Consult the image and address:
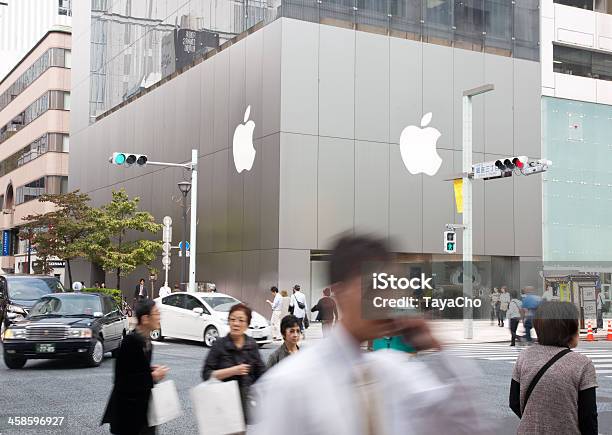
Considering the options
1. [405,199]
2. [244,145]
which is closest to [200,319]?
[244,145]

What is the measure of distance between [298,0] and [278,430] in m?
34.2

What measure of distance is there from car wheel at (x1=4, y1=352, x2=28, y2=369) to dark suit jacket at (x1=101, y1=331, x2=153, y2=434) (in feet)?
37.2

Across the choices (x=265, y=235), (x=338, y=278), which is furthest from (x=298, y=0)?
(x=338, y=278)

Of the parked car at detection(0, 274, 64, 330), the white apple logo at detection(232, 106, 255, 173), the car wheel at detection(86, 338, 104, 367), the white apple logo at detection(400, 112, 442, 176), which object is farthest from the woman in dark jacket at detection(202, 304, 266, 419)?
the white apple logo at detection(400, 112, 442, 176)

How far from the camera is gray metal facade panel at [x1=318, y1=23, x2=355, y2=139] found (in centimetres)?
3517

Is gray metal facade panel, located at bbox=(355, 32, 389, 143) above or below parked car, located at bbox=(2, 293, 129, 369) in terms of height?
above

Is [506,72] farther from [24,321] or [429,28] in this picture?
[24,321]

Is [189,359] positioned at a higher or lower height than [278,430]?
lower

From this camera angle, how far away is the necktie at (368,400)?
2334 mm

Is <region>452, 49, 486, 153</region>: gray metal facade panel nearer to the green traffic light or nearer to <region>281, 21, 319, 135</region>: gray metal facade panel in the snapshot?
<region>281, 21, 319, 135</region>: gray metal facade panel

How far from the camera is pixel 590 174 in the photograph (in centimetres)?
4091

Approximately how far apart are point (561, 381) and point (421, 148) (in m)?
33.2

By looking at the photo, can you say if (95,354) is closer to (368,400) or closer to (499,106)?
(368,400)

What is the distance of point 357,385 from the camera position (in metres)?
2.34
